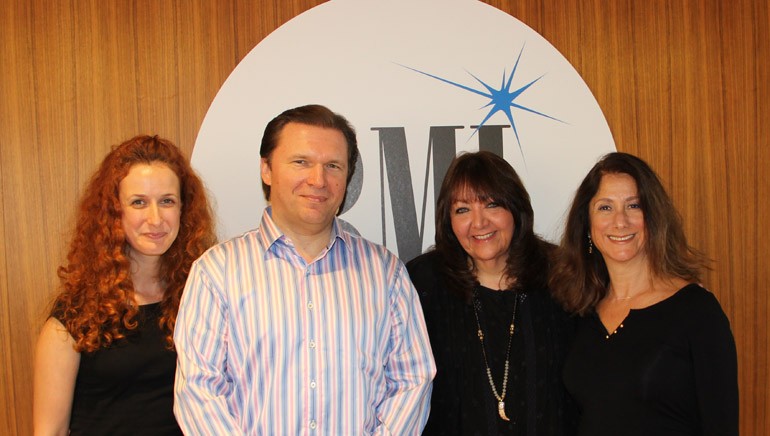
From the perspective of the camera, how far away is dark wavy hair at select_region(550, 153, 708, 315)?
213 cm

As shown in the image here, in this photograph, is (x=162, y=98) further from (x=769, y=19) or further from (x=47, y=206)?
(x=769, y=19)

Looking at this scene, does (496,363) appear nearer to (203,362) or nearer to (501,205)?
(501,205)

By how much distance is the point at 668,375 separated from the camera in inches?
77.2

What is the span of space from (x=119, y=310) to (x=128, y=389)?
0.88 feet

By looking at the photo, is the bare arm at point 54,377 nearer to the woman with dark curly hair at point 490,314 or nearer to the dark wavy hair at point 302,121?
the dark wavy hair at point 302,121

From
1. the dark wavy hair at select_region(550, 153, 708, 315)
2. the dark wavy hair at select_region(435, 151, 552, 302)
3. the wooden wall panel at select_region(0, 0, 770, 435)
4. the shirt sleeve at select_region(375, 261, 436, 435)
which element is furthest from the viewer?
the wooden wall panel at select_region(0, 0, 770, 435)

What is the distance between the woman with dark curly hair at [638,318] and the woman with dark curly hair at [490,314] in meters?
0.09

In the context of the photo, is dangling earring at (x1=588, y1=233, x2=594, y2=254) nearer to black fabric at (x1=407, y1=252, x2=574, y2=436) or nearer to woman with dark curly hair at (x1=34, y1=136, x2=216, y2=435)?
black fabric at (x1=407, y1=252, x2=574, y2=436)

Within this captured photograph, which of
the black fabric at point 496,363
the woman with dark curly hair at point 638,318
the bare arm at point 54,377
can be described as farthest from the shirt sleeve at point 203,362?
the woman with dark curly hair at point 638,318

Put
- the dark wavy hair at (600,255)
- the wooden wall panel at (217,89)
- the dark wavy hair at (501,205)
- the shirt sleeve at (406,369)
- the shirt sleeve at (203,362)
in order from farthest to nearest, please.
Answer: the wooden wall panel at (217,89) < the dark wavy hair at (501,205) < the dark wavy hair at (600,255) < the shirt sleeve at (406,369) < the shirt sleeve at (203,362)

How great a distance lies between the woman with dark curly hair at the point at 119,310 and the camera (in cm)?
205

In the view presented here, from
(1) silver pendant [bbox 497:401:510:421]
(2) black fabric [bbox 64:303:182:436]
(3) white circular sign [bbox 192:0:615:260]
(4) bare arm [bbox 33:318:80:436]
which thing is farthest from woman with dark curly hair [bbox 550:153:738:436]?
(4) bare arm [bbox 33:318:80:436]

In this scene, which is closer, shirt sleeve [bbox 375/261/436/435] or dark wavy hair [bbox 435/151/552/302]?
shirt sleeve [bbox 375/261/436/435]

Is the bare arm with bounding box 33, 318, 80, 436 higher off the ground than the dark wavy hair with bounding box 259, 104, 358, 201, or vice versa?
the dark wavy hair with bounding box 259, 104, 358, 201
